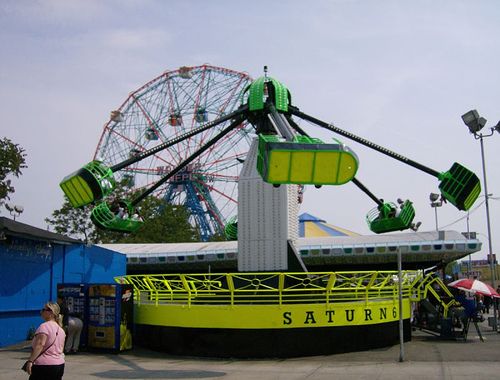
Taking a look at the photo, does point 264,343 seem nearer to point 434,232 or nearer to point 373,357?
point 373,357

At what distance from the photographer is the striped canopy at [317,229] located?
139 feet

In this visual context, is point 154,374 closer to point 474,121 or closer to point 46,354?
point 46,354

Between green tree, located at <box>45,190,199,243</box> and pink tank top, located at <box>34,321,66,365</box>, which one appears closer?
pink tank top, located at <box>34,321,66,365</box>

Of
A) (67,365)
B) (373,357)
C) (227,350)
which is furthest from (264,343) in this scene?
(67,365)

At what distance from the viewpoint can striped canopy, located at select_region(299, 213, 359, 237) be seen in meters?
42.2

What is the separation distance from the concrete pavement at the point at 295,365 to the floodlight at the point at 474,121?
9.56 m

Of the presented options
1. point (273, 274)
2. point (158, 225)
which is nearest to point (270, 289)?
point (273, 274)

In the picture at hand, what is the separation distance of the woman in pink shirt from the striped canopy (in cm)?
3537

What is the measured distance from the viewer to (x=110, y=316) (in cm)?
1436

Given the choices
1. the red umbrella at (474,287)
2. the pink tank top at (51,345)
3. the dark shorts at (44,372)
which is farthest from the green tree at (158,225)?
the dark shorts at (44,372)

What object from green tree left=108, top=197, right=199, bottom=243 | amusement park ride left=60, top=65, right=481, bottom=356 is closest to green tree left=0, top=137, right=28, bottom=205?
amusement park ride left=60, top=65, right=481, bottom=356

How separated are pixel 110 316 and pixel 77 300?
118cm

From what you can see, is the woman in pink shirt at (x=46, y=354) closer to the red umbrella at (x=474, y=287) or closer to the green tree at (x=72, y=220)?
the red umbrella at (x=474, y=287)

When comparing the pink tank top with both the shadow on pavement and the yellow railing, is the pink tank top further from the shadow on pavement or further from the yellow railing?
the yellow railing
